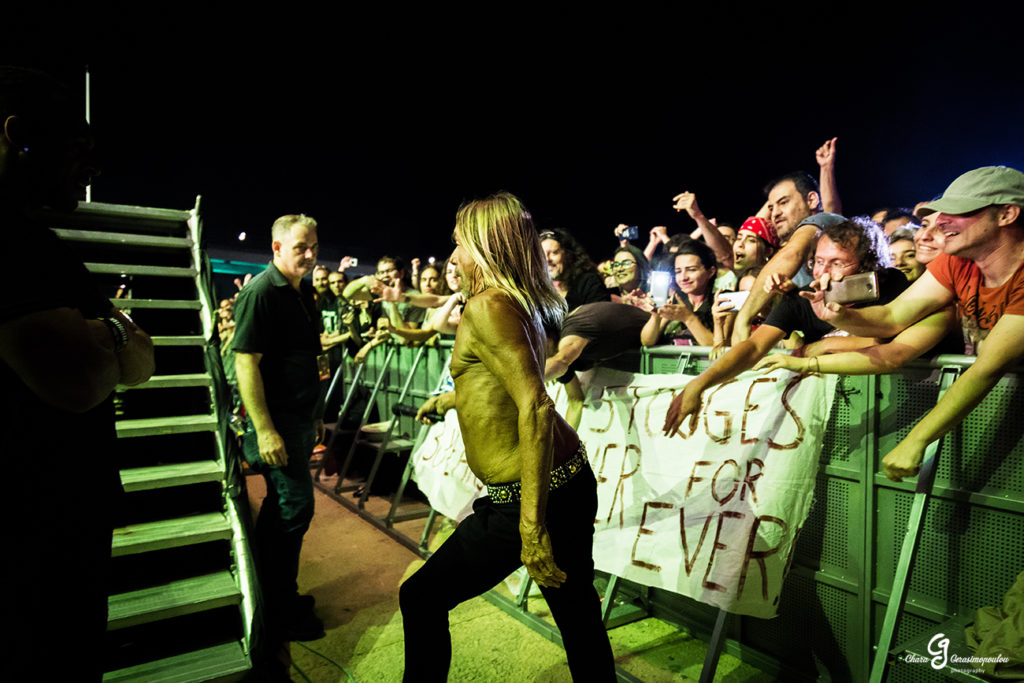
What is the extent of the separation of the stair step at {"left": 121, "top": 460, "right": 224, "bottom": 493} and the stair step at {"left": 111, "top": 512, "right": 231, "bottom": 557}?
0.23 metres

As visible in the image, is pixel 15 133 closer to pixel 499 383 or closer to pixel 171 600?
pixel 499 383

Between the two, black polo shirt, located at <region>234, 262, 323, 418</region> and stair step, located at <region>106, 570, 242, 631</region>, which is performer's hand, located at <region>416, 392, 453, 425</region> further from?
stair step, located at <region>106, 570, 242, 631</region>

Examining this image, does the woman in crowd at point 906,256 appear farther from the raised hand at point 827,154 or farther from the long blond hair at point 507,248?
the long blond hair at point 507,248

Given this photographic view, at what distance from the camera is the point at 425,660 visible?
80.6 inches

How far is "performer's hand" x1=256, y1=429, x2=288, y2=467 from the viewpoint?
11.3ft

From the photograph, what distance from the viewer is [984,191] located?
2197 millimetres

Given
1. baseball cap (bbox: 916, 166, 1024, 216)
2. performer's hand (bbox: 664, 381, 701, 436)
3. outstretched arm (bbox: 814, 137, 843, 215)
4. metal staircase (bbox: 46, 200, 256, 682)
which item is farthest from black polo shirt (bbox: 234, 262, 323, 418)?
outstretched arm (bbox: 814, 137, 843, 215)

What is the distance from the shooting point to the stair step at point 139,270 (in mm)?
3865

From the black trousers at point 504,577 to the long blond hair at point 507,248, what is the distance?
73 centimetres

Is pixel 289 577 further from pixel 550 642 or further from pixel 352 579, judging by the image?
pixel 550 642

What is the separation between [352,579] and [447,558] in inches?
117

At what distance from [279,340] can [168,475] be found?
1020mm

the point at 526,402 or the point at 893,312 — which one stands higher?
the point at 893,312

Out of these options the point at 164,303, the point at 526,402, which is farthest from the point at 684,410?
the point at 164,303
